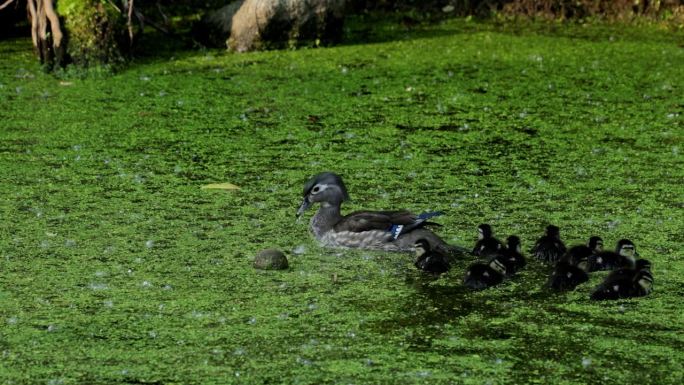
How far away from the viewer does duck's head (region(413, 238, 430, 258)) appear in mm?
6914

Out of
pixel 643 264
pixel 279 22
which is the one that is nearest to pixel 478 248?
pixel 643 264

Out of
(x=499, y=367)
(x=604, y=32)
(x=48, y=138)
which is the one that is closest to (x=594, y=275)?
(x=499, y=367)

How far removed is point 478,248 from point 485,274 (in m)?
0.51

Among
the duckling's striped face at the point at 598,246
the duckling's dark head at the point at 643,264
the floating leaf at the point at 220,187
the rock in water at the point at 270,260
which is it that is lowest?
the floating leaf at the point at 220,187

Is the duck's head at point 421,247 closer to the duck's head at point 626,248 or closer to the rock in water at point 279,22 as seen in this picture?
the duck's head at point 626,248

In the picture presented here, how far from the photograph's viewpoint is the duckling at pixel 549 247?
22.6 feet

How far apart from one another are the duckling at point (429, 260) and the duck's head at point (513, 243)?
13.4 inches

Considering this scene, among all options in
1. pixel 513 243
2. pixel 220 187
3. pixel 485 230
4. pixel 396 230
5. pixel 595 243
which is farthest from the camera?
pixel 220 187

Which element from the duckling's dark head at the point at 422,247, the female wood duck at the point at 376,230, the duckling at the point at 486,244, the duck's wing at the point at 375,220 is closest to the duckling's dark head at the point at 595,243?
the duckling at the point at 486,244

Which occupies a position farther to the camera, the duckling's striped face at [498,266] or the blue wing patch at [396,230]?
the blue wing patch at [396,230]

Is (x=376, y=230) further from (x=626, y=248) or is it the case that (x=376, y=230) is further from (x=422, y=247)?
(x=626, y=248)

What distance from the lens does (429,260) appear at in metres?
6.85

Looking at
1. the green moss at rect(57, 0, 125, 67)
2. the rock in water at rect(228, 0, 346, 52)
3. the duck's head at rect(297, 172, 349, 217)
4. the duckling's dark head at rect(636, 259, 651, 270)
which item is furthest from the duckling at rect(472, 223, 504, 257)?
the rock in water at rect(228, 0, 346, 52)

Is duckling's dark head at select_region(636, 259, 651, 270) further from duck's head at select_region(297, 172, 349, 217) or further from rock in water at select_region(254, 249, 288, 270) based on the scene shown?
duck's head at select_region(297, 172, 349, 217)
